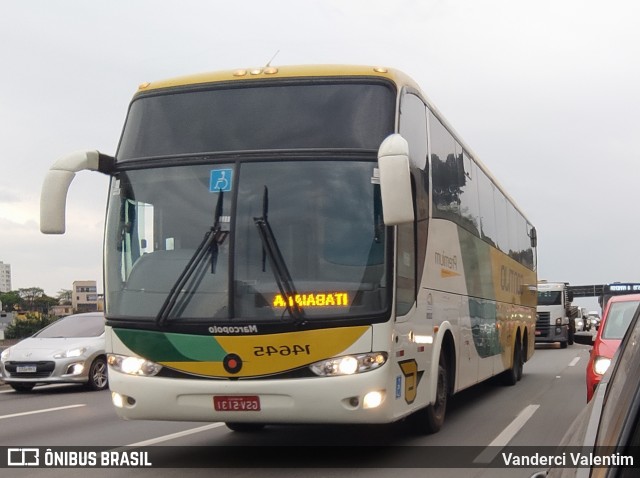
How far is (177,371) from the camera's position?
7801mm

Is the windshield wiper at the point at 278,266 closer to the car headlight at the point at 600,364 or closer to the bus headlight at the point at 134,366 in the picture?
the bus headlight at the point at 134,366

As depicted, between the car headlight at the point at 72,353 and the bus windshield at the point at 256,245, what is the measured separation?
946 centimetres

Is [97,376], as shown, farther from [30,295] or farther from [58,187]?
[30,295]

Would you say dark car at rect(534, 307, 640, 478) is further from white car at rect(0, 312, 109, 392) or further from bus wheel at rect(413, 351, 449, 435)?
white car at rect(0, 312, 109, 392)

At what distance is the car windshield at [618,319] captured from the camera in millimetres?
9820

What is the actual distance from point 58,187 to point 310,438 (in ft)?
12.9

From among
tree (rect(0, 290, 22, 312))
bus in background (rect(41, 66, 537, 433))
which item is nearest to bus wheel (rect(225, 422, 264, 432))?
bus in background (rect(41, 66, 537, 433))

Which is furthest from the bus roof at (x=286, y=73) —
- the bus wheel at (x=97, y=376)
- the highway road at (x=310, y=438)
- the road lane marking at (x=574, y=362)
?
the road lane marking at (x=574, y=362)

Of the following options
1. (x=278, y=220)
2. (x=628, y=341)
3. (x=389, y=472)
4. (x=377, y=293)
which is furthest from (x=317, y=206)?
(x=628, y=341)

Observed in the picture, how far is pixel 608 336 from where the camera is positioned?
980 centimetres

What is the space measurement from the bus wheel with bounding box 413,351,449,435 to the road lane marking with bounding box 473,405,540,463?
67 centimetres

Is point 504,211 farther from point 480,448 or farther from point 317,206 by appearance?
point 317,206

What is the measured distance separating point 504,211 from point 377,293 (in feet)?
34.3

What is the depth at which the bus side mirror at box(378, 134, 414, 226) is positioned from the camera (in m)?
7.22
